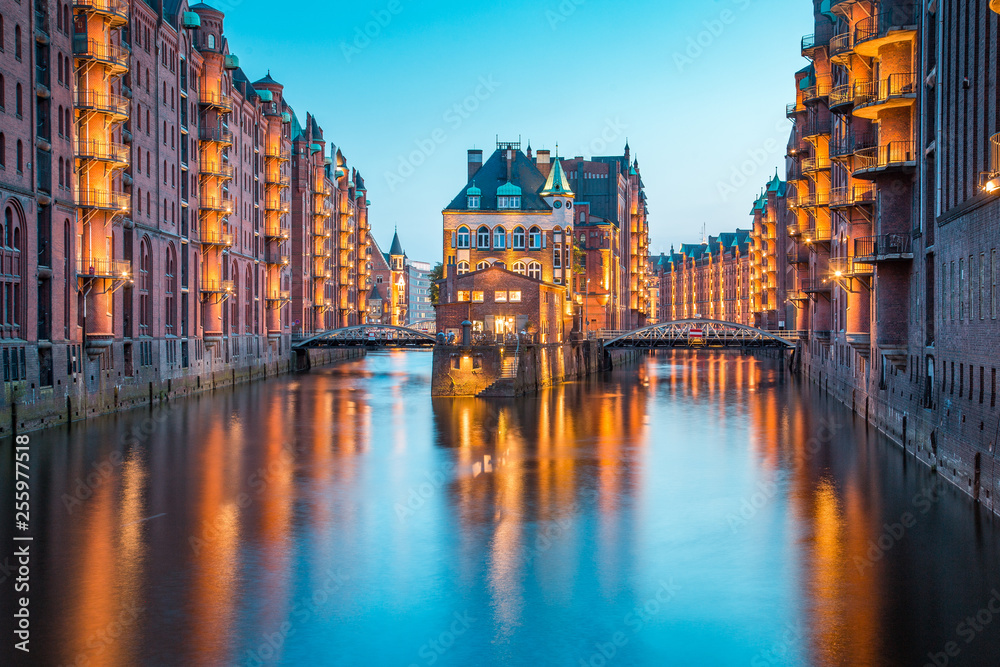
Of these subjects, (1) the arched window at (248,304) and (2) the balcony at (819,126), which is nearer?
(2) the balcony at (819,126)

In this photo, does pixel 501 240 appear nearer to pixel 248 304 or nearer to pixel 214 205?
pixel 248 304

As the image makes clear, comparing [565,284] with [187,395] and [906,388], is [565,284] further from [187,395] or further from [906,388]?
[906,388]

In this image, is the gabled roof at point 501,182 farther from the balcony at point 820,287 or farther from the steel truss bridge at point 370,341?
the balcony at point 820,287

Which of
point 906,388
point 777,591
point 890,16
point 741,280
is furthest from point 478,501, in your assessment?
point 741,280

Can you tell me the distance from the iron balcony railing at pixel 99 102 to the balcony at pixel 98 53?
143cm

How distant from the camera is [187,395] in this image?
65.8 meters

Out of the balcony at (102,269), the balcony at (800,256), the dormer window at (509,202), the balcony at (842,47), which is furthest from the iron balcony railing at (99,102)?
the balcony at (800,256)

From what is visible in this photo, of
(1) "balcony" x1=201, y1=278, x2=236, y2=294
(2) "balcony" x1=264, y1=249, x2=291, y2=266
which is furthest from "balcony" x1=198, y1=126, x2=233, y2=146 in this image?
(2) "balcony" x1=264, y1=249, x2=291, y2=266

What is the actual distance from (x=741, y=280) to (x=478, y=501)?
15351 centimetres

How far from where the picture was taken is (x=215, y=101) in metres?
70.2

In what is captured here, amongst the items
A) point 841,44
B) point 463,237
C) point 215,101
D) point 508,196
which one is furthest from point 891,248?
point 463,237

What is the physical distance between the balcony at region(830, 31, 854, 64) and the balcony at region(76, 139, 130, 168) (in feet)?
110

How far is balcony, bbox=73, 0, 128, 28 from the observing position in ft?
158

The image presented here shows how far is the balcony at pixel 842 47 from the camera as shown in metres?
45.1
